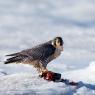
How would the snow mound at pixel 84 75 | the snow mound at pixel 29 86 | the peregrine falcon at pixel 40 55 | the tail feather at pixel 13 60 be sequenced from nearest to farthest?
the snow mound at pixel 29 86 < the tail feather at pixel 13 60 < the peregrine falcon at pixel 40 55 < the snow mound at pixel 84 75

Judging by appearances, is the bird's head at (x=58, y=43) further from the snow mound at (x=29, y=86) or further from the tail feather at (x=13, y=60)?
the snow mound at (x=29, y=86)

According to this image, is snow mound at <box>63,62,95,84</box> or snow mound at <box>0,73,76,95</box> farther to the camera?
snow mound at <box>63,62,95,84</box>

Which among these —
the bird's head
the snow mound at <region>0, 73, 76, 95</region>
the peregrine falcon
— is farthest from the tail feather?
the bird's head

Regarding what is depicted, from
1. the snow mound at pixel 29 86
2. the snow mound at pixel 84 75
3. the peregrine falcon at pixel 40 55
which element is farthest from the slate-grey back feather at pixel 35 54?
the snow mound at pixel 84 75

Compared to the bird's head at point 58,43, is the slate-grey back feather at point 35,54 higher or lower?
lower

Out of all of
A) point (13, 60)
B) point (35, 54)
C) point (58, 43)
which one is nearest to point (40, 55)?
point (35, 54)

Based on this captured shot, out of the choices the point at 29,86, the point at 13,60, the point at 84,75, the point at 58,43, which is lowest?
the point at 29,86

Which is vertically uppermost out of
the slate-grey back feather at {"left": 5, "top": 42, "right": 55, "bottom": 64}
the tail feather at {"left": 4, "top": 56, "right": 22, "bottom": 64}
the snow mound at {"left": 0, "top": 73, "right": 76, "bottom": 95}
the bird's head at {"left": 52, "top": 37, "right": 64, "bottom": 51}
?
the bird's head at {"left": 52, "top": 37, "right": 64, "bottom": 51}

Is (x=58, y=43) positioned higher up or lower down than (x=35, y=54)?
higher up

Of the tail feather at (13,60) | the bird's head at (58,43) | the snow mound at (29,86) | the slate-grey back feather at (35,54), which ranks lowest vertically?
the snow mound at (29,86)

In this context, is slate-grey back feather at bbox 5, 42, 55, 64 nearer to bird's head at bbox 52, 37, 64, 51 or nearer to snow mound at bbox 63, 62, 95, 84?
bird's head at bbox 52, 37, 64, 51

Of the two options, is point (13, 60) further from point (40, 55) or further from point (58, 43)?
point (58, 43)

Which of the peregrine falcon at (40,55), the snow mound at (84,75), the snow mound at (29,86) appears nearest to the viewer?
the snow mound at (29,86)

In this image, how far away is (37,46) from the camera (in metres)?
16.3
